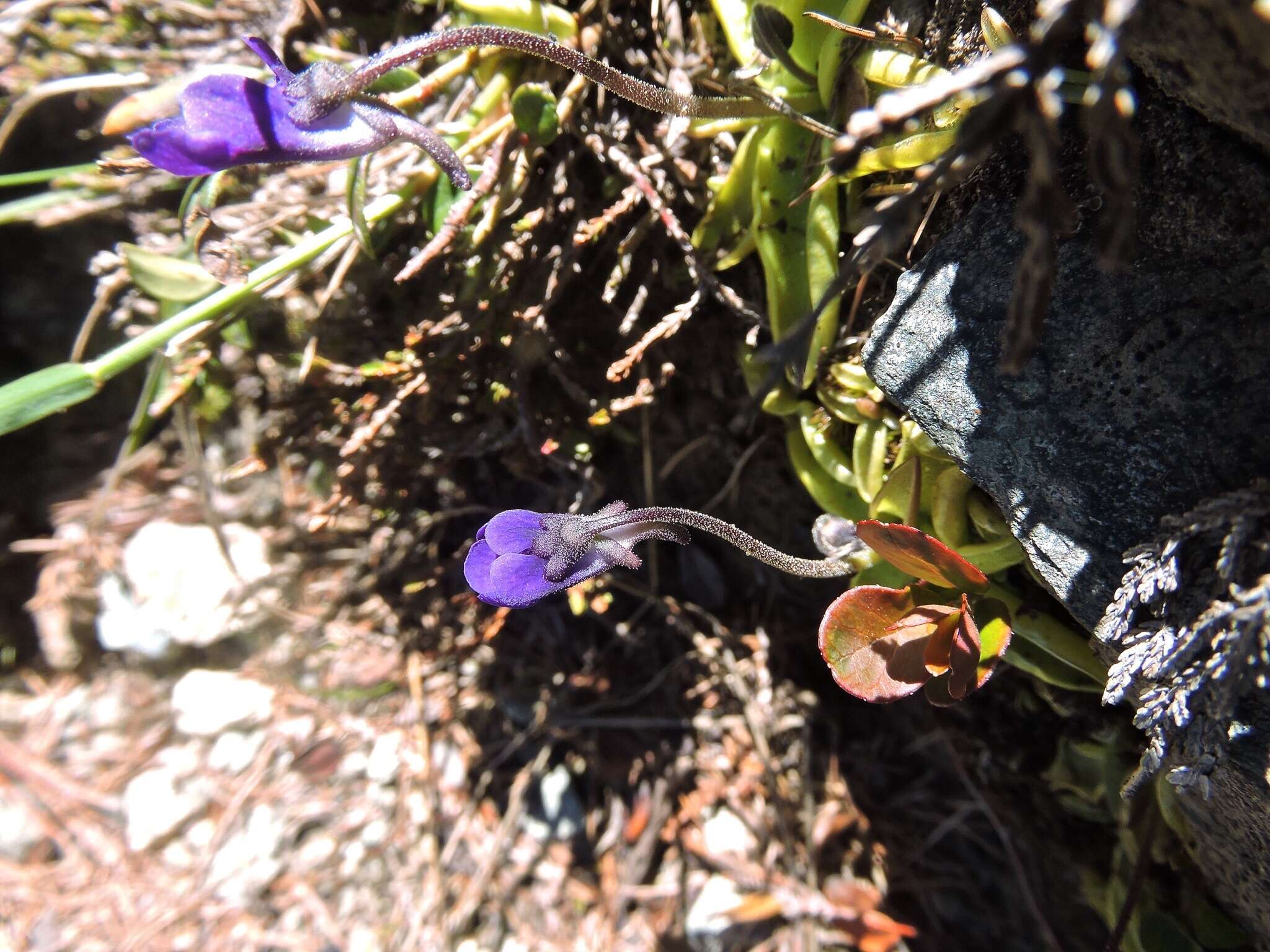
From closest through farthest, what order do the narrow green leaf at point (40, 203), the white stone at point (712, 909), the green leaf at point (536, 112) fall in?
the green leaf at point (536, 112), the narrow green leaf at point (40, 203), the white stone at point (712, 909)

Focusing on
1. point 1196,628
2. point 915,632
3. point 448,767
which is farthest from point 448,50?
point 448,767

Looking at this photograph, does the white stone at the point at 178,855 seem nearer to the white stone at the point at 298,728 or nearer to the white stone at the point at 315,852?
the white stone at the point at 315,852

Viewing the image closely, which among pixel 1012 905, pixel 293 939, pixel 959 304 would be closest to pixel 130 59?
pixel 959 304

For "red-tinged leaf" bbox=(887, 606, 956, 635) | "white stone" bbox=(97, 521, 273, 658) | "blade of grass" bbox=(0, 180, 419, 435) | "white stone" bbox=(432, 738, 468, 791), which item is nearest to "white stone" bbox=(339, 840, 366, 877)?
"white stone" bbox=(432, 738, 468, 791)

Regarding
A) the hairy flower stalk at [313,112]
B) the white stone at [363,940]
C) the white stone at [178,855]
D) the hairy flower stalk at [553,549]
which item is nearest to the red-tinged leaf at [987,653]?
the hairy flower stalk at [553,549]

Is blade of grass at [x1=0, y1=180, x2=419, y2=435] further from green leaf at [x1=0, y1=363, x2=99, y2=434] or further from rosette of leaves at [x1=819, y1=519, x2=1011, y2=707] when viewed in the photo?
rosette of leaves at [x1=819, y1=519, x2=1011, y2=707]

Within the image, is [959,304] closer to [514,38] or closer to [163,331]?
[514,38]
